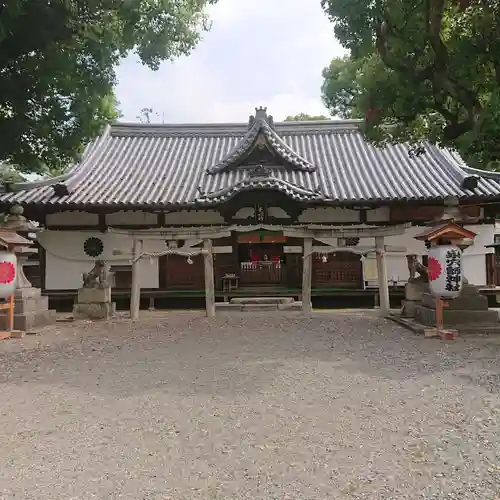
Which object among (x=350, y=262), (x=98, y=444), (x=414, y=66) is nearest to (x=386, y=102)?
(x=414, y=66)

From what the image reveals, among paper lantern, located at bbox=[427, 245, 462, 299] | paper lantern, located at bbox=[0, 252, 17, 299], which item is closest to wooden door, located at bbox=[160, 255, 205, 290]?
paper lantern, located at bbox=[0, 252, 17, 299]

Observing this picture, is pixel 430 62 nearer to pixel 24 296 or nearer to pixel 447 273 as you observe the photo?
pixel 447 273

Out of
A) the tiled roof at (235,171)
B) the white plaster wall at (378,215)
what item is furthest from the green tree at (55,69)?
the white plaster wall at (378,215)

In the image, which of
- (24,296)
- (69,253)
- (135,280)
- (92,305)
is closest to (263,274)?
(135,280)

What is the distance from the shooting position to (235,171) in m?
16.4

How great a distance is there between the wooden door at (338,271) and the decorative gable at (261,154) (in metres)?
3.24

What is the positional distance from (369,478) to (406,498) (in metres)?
0.33

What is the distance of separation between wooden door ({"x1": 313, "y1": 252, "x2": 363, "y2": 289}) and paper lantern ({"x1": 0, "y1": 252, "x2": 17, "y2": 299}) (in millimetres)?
8812

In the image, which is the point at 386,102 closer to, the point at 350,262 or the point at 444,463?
the point at 350,262

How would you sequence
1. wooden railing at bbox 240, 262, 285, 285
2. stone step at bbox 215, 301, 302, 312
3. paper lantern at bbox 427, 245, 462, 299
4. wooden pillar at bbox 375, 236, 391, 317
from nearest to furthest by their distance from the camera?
1. paper lantern at bbox 427, 245, 462, 299
2. wooden pillar at bbox 375, 236, 391, 317
3. stone step at bbox 215, 301, 302, 312
4. wooden railing at bbox 240, 262, 285, 285

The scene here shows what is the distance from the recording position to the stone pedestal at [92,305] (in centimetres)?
1263

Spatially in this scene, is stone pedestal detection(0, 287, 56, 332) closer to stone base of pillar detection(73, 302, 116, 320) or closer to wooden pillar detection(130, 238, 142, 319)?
stone base of pillar detection(73, 302, 116, 320)

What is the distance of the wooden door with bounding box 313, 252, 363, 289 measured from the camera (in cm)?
1518

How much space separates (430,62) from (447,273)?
13.4 feet
